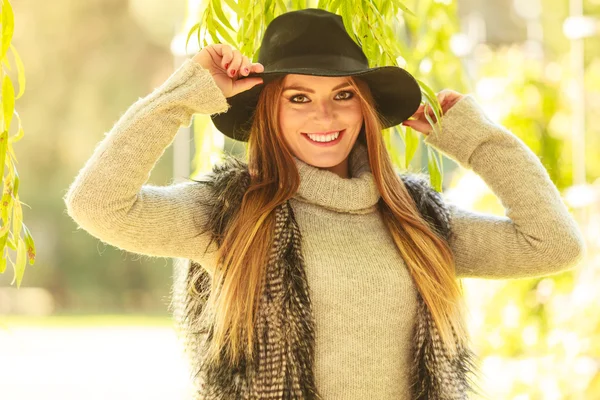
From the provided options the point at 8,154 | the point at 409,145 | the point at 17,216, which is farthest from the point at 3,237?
the point at 409,145

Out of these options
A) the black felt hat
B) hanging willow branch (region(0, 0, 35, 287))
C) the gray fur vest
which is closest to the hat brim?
the black felt hat

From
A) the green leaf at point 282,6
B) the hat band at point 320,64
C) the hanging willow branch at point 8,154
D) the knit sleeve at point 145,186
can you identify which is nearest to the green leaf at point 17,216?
the hanging willow branch at point 8,154

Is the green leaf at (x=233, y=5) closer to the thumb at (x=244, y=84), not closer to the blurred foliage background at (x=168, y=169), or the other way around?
the thumb at (x=244, y=84)

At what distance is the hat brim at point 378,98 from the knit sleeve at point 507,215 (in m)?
0.12

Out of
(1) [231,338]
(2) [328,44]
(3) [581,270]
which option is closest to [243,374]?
(1) [231,338]

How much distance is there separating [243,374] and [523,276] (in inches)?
28.7

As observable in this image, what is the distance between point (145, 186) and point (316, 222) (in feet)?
1.23

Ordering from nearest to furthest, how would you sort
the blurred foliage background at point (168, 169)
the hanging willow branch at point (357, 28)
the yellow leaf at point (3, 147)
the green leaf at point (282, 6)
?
1. the yellow leaf at point (3, 147)
2. the hanging willow branch at point (357, 28)
3. the green leaf at point (282, 6)
4. the blurred foliage background at point (168, 169)

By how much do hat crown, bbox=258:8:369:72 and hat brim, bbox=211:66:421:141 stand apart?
0.12 feet

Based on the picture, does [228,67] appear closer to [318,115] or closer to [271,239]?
[318,115]

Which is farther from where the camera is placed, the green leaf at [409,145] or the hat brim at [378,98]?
the green leaf at [409,145]

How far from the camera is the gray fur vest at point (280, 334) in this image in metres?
1.75

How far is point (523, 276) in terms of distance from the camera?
2.10m

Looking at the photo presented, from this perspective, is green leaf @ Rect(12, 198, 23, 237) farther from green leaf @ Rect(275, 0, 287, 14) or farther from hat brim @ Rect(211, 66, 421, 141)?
green leaf @ Rect(275, 0, 287, 14)
